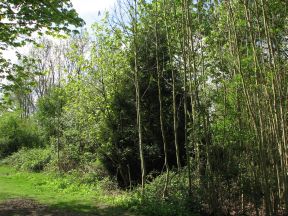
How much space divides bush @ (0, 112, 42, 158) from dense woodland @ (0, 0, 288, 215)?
416 inches

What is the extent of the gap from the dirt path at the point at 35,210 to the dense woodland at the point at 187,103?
908mm

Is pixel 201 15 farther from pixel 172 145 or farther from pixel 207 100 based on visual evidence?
pixel 172 145

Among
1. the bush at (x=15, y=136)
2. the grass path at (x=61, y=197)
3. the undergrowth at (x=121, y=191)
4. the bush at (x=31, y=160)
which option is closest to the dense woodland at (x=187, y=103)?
the undergrowth at (x=121, y=191)

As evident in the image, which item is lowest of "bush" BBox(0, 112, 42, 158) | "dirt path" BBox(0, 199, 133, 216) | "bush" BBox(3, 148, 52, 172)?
"dirt path" BBox(0, 199, 133, 216)

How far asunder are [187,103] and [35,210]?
6.07 metres

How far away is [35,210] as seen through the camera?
8.06 meters

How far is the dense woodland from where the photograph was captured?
698cm

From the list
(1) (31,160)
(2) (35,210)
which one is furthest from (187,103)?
(1) (31,160)

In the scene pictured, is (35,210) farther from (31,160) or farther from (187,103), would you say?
(31,160)

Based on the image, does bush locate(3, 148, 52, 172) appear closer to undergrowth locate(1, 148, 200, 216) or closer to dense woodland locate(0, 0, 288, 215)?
undergrowth locate(1, 148, 200, 216)

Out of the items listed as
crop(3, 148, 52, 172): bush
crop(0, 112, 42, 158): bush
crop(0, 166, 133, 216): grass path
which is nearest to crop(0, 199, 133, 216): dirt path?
crop(0, 166, 133, 216): grass path

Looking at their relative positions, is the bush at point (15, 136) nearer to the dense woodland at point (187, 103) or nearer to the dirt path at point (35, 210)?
the dense woodland at point (187, 103)

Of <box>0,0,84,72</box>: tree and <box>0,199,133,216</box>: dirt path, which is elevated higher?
<box>0,0,84,72</box>: tree

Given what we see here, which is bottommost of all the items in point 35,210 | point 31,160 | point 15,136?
point 35,210
